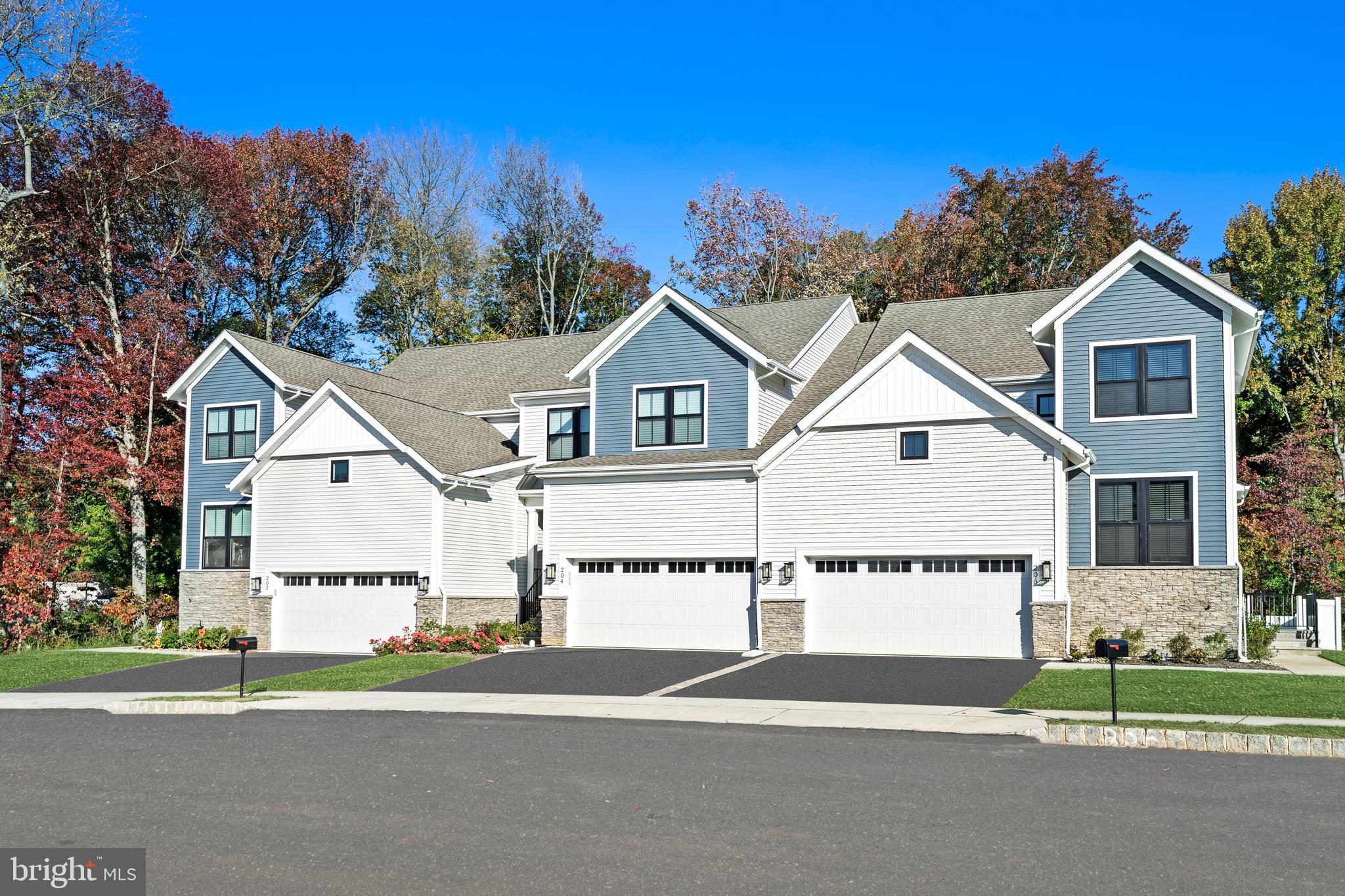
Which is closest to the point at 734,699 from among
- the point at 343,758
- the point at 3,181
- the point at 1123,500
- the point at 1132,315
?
the point at 343,758

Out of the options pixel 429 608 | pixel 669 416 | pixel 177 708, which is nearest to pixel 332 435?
pixel 429 608

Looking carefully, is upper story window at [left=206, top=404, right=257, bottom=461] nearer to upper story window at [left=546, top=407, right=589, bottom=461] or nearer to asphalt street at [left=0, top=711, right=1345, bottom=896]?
upper story window at [left=546, top=407, right=589, bottom=461]

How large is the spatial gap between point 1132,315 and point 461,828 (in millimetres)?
20546

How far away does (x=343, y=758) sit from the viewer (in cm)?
1345

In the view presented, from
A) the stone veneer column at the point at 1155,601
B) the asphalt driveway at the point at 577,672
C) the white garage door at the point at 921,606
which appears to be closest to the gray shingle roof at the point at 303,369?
the asphalt driveway at the point at 577,672

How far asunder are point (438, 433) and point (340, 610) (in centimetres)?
530

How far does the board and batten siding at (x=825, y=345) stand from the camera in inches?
1231

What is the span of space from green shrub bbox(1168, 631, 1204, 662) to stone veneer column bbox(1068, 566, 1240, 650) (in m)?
0.18

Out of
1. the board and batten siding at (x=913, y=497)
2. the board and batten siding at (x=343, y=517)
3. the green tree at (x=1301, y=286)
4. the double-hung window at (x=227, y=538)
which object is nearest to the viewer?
the board and batten siding at (x=913, y=497)

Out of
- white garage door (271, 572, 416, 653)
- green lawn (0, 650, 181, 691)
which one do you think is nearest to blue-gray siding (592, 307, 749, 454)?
white garage door (271, 572, 416, 653)

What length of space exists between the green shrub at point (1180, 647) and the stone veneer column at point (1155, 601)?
7.1 inches

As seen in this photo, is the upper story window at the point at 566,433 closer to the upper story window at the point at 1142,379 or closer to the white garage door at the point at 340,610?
the white garage door at the point at 340,610

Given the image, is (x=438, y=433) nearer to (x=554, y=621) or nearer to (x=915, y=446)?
(x=554, y=621)

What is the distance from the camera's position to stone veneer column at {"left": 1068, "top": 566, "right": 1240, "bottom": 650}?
78.8 feet
